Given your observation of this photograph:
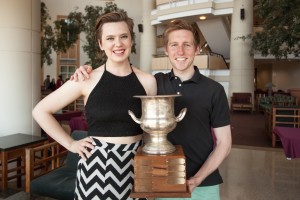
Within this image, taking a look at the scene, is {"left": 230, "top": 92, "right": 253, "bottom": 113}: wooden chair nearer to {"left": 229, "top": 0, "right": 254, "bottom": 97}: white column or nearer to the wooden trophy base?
{"left": 229, "top": 0, "right": 254, "bottom": 97}: white column

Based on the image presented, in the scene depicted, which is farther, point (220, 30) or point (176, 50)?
point (220, 30)

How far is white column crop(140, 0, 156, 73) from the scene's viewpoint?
1688 cm

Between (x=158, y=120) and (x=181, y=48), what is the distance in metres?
0.41

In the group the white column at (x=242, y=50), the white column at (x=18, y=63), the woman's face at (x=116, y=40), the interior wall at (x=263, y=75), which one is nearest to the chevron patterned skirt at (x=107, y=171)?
the woman's face at (x=116, y=40)

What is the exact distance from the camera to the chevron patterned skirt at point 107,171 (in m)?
1.39

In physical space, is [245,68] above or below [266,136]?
above

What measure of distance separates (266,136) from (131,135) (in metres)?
7.19

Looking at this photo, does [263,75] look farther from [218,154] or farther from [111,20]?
[111,20]

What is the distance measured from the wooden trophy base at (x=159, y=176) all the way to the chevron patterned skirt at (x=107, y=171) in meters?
0.22

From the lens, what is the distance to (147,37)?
1711 centimetres

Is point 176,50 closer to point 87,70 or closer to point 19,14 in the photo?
point 87,70

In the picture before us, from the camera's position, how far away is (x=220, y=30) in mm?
15828

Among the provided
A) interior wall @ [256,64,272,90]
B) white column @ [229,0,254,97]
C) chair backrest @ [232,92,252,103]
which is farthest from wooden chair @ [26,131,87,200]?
interior wall @ [256,64,272,90]

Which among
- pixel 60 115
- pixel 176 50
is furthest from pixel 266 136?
pixel 176 50
